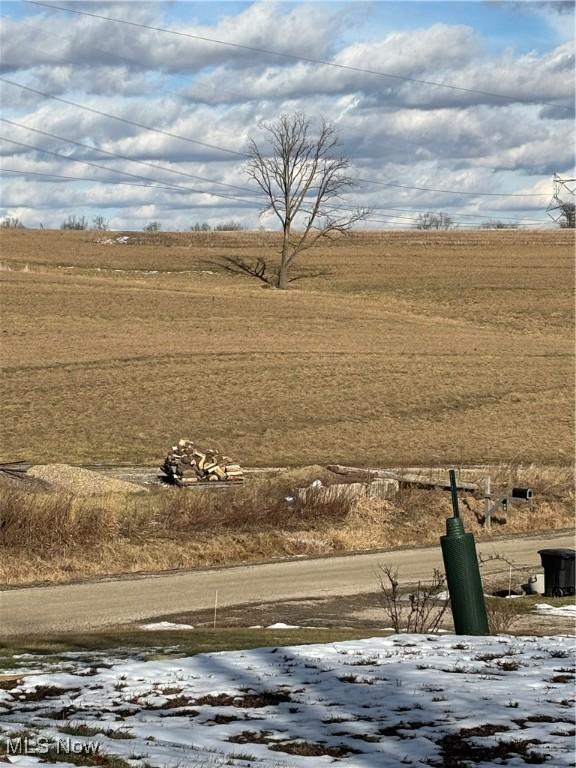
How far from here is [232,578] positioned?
23.8 metres

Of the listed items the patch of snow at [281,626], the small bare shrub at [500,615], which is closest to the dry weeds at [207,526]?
the patch of snow at [281,626]

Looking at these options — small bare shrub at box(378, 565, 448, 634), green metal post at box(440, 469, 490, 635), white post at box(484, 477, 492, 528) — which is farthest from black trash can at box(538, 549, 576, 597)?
green metal post at box(440, 469, 490, 635)

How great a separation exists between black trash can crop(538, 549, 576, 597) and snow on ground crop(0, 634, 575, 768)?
9.31 meters

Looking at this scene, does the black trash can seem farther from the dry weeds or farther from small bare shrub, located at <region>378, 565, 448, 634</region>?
the dry weeds

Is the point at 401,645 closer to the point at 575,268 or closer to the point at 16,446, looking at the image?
the point at 16,446

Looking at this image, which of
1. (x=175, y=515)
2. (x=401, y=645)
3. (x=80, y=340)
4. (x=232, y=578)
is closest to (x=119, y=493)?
(x=175, y=515)

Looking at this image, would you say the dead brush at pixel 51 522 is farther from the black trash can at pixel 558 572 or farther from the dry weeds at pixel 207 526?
the black trash can at pixel 558 572

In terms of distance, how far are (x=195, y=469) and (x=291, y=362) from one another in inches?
837

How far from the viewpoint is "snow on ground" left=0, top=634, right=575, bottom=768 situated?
8633 millimetres

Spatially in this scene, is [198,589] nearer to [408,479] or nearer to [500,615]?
[500,615]

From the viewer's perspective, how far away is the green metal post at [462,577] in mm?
14031

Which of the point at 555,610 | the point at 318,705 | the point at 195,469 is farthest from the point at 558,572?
the point at 318,705

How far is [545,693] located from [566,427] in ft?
110

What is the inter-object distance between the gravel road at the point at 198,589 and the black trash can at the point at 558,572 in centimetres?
246
